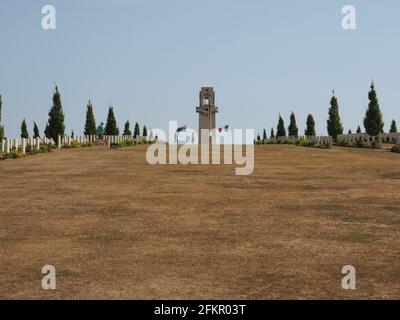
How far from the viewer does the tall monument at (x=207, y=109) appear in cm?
7006

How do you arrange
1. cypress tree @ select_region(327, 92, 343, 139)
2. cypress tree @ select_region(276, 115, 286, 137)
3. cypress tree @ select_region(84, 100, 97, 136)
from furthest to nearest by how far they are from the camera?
cypress tree @ select_region(276, 115, 286, 137) < cypress tree @ select_region(84, 100, 97, 136) < cypress tree @ select_region(327, 92, 343, 139)

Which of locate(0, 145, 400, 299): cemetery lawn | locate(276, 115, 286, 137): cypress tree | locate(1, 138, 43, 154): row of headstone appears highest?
locate(276, 115, 286, 137): cypress tree

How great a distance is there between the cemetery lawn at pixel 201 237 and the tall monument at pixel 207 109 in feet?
177

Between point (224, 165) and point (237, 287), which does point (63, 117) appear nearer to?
point (224, 165)

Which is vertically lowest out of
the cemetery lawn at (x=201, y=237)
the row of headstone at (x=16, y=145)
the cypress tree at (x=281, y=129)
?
the cemetery lawn at (x=201, y=237)

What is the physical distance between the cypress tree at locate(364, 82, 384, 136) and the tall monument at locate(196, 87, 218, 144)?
2371 centimetres

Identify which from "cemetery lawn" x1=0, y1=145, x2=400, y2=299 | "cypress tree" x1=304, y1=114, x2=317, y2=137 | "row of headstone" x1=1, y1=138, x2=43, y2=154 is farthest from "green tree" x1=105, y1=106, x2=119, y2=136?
"cemetery lawn" x1=0, y1=145, x2=400, y2=299

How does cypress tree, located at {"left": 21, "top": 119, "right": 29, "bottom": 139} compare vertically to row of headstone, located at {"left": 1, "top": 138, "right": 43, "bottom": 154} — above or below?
above

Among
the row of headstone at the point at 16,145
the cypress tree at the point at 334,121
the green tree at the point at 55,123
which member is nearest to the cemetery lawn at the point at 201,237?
the row of headstone at the point at 16,145

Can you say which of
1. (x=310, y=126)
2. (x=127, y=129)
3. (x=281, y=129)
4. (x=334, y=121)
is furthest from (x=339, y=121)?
(x=127, y=129)

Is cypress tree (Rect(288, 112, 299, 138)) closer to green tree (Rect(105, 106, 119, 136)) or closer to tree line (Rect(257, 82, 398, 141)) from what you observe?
tree line (Rect(257, 82, 398, 141))

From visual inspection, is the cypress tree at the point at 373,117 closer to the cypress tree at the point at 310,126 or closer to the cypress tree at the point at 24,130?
the cypress tree at the point at 310,126

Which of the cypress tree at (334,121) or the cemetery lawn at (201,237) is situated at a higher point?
the cypress tree at (334,121)

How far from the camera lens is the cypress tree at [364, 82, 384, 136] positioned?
50875 mm
